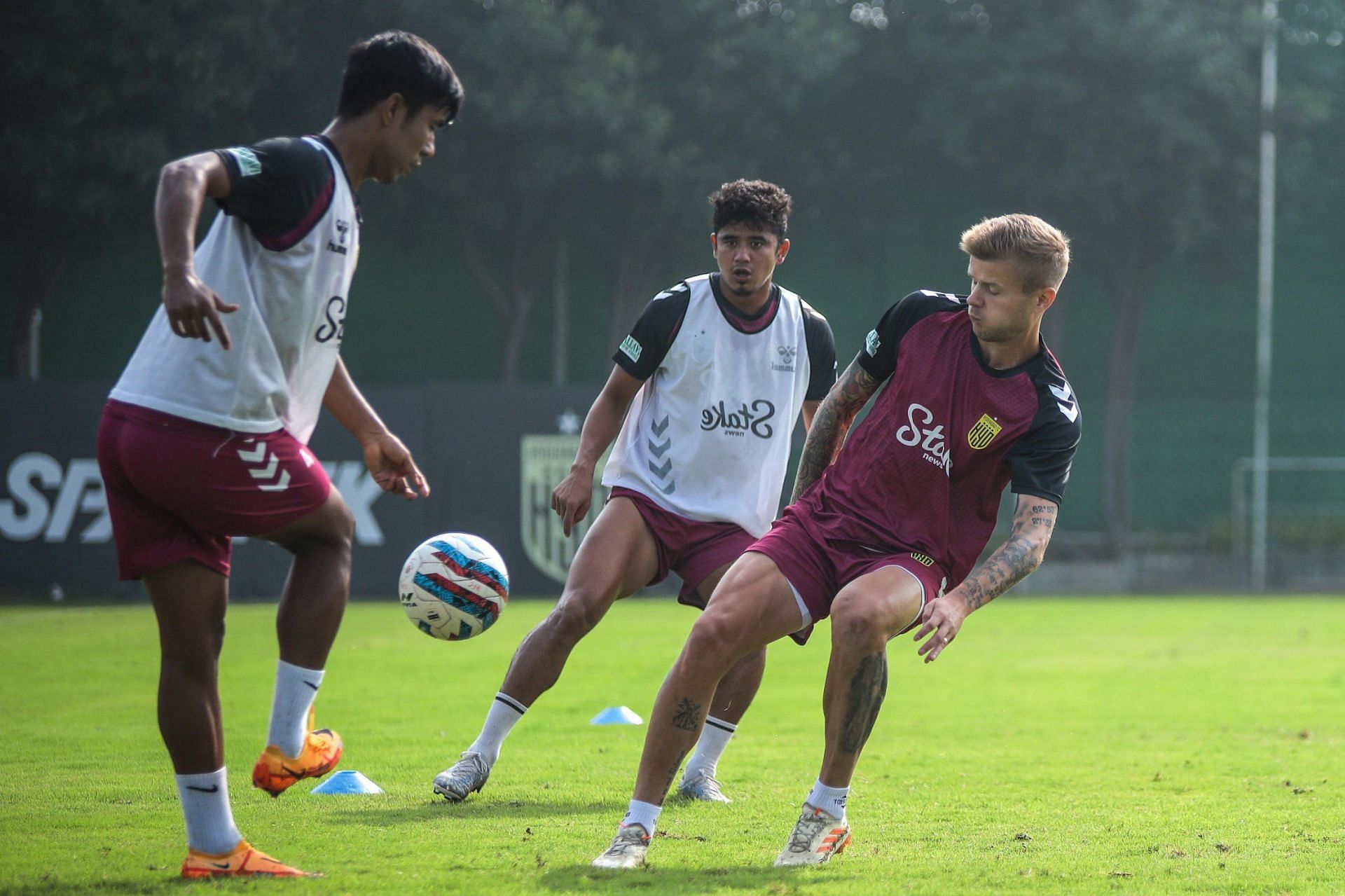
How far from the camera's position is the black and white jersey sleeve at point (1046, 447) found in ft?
16.1

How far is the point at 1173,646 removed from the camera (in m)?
13.7

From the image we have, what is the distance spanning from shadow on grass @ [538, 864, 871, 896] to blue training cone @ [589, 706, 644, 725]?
3560 mm

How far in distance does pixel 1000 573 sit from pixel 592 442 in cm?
199

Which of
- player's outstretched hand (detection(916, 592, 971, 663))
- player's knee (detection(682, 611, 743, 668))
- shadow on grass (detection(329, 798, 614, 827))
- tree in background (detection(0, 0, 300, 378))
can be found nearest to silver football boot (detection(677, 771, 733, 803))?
shadow on grass (detection(329, 798, 614, 827))

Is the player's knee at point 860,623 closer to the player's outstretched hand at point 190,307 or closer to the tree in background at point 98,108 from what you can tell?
the player's outstretched hand at point 190,307

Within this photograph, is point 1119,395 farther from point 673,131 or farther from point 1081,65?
point 673,131

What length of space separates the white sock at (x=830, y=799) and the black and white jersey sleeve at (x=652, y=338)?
2.11m

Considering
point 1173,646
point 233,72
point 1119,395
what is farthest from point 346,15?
point 1173,646

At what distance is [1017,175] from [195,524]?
22637 millimetres

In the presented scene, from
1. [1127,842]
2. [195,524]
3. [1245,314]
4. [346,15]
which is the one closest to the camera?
[195,524]

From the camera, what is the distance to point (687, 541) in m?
6.31

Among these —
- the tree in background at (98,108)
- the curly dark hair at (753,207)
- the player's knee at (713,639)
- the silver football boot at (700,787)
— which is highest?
the tree in background at (98,108)

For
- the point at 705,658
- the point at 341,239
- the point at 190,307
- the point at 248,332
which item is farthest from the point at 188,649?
the point at 705,658

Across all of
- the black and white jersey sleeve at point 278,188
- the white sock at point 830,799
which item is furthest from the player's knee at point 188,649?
the white sock at point 830,799
